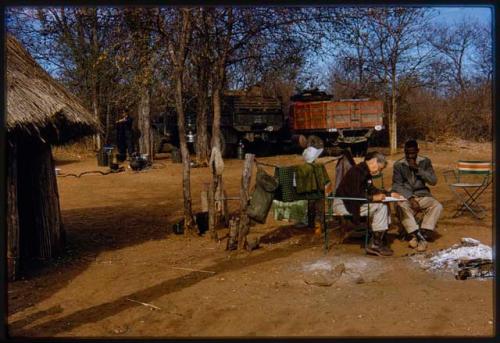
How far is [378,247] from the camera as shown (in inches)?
271

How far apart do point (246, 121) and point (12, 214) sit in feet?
46.7

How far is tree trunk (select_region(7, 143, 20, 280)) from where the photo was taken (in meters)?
6.22

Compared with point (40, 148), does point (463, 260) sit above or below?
below

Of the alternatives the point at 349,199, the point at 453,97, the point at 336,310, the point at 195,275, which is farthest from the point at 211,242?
the point at 453,97

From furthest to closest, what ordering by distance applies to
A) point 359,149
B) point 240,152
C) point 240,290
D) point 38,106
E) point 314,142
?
point 240,152
point 359,149
point 314,142
point 38,106
point 240,290

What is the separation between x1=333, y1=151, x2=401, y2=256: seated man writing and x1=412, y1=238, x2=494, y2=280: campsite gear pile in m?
0.45

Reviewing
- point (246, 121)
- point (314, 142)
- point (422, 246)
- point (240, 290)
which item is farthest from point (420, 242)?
point (246, 121)

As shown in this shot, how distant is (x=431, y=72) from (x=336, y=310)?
16.0m

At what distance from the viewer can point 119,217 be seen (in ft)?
35.3

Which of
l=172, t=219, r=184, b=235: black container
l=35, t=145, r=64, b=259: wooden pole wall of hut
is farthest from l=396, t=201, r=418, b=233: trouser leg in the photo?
l=35, t=145, r=64, b=259: wooden pole wall of hut

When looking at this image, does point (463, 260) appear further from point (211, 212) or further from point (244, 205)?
point (211, 212)

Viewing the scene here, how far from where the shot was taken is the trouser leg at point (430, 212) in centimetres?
714

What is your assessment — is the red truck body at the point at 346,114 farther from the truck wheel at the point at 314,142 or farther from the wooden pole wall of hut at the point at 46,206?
the wooden pole wall of hut at the point at 46,206

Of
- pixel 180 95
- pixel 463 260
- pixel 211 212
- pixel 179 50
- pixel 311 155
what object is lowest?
pixel 463 260
